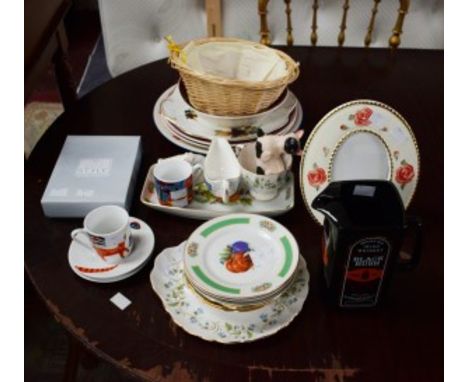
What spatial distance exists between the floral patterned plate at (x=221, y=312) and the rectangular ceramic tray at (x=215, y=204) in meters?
0.11

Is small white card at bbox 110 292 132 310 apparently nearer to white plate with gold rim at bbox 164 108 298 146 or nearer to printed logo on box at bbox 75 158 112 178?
printed logo on box at bbox 75 158 112 178

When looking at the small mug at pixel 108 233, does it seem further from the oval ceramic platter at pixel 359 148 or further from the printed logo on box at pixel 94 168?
the oval ceramic platter at pixel 359 148

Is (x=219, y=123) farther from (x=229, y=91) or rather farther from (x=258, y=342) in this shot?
(x=258, y=342)

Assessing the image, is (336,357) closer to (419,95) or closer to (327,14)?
(419,95)

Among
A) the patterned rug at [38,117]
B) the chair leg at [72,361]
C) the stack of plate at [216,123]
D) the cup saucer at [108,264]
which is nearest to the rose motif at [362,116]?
the stack of plate at [216,123]

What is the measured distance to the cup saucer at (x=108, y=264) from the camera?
0.77 meters

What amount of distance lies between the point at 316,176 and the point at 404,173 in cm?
14

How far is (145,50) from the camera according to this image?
1667 millimetres

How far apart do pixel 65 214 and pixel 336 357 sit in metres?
0.49

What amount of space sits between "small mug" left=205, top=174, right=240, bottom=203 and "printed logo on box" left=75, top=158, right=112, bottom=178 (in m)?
0.18

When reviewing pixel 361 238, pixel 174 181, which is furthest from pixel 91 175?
pixel 361 238

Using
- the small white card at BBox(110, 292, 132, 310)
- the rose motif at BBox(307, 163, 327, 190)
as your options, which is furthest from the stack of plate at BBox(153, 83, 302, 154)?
the small white card at BBox(110, 292, 132, 310)

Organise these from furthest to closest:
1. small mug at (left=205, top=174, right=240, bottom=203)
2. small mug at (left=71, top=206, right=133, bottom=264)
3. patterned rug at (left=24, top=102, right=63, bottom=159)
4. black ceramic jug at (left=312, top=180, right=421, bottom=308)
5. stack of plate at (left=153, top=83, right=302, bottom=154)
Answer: patterned rug at (left=24, top=102, right=63, bottom=159) < stack of plate at (left=153, top=83, right=302, bottom=154) < small mug at (left=205, top=174, right=240, bottom=203) < small mug at (left=71, top=206, right=133, bottom=264) < black ceramic jug at (left=312, top=180, right=421, bottom=308)

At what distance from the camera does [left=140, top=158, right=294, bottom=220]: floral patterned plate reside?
2.85 feet
